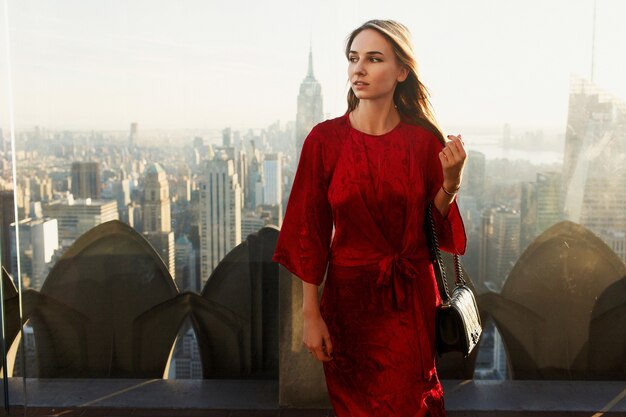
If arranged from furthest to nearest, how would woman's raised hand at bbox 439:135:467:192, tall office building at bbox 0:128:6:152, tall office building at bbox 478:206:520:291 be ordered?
1. tall office building at bbox 478:206:520:291
2. tall office building at bbox 0:128:6:152
3. woman's raised hand at bbox 439:135:467:192

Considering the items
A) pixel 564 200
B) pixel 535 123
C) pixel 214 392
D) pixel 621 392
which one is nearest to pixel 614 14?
pixel 535 123

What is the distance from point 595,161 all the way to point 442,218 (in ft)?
5.56

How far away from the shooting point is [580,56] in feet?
A: 11.2

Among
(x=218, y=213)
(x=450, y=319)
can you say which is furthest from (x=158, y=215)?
(x=450, y=319)

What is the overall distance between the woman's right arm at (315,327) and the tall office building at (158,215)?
1615 millimetres

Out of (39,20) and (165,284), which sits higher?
(39,20)

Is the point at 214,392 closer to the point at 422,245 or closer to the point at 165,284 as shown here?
the point at 165,284

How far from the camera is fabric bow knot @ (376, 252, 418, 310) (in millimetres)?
2000

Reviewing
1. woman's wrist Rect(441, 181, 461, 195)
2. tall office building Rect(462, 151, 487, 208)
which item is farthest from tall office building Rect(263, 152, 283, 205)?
woman's wrist Rect(441, 181, 461, 195)

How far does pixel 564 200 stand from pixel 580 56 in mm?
657

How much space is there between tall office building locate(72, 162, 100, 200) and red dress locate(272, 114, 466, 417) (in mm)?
1658

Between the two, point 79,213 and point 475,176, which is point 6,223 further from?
point 475,176

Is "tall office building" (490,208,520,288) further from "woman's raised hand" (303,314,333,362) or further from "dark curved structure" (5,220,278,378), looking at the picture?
"woman's raised hand" (303,314,333,362)

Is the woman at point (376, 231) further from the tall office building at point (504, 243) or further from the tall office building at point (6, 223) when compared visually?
the tall office building at point (6, 223)
